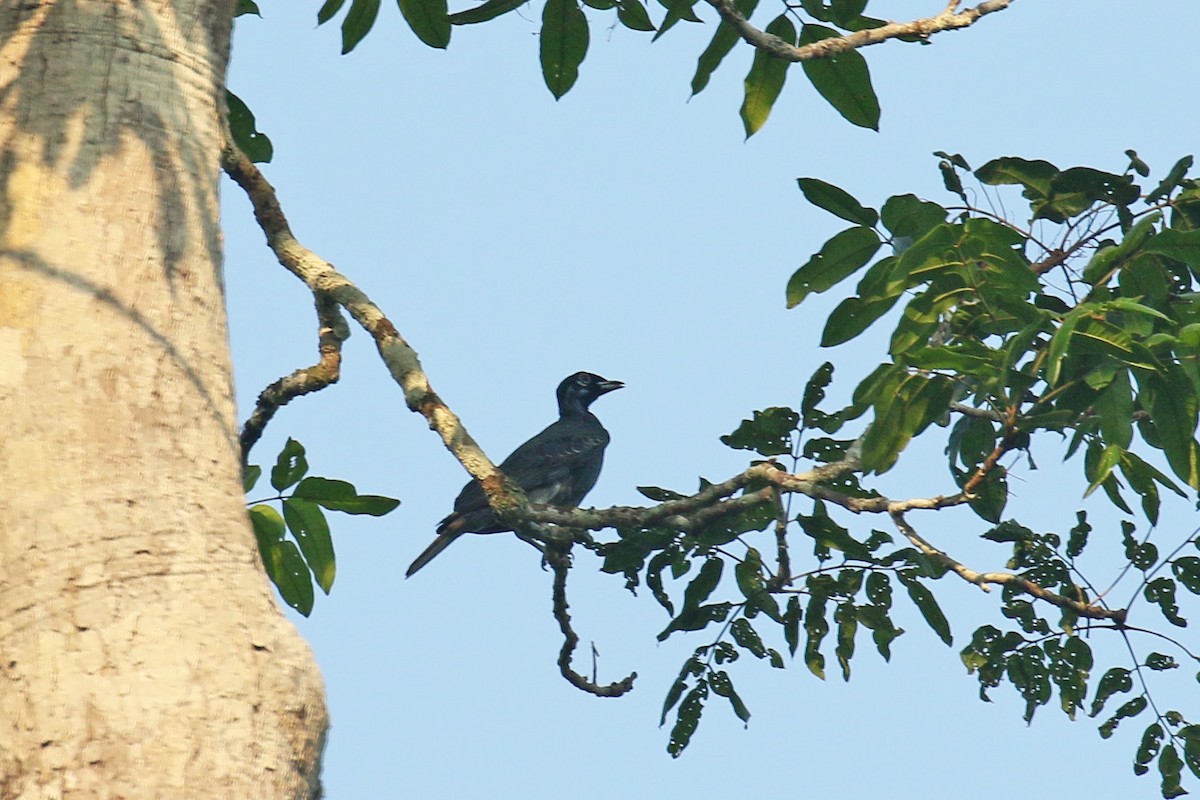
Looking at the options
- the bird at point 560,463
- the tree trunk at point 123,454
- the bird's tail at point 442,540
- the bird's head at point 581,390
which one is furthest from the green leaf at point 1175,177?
the bird's head at point 581,390

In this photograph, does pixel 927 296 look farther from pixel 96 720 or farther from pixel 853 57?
pixel 96 720

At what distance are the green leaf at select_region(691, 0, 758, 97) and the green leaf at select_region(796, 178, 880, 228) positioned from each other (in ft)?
2.56

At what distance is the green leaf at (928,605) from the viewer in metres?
4.07

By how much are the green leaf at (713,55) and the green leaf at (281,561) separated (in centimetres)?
182

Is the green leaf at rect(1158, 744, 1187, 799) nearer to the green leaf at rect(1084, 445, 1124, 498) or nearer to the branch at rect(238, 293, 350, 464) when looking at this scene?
the green leaf at rect(1084, 445, 1124, 498)

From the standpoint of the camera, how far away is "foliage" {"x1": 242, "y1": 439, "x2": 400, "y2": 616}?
3.86m

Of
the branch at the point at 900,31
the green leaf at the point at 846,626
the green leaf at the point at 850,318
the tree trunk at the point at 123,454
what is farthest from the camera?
the green leaf at the point at 846,626

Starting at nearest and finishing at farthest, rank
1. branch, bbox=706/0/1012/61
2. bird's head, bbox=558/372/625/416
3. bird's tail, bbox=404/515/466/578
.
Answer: branch, bbox=706/0/1012/61
bird's tail, bbox=404/515/466/578
bird's head, bbox=558/372/625/416

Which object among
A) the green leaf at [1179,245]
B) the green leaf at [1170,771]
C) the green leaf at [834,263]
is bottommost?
the green leaf at [1170,771]

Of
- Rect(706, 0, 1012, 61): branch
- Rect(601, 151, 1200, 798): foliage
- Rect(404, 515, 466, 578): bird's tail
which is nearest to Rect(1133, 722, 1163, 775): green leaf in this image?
Rect(601, 151, 1200, 798): foliage

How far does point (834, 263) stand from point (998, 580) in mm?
925

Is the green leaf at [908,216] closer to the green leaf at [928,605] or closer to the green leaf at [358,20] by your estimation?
the green leaf at [928,605]

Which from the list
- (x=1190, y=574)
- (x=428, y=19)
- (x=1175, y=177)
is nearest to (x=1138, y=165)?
(x=1175, y=177)

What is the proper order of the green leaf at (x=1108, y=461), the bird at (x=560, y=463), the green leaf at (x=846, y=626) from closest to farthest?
the green leaf at (x=1108, y=461)
the green leaf at (x=846, y=626)
the bird at (x=560, y=463)
